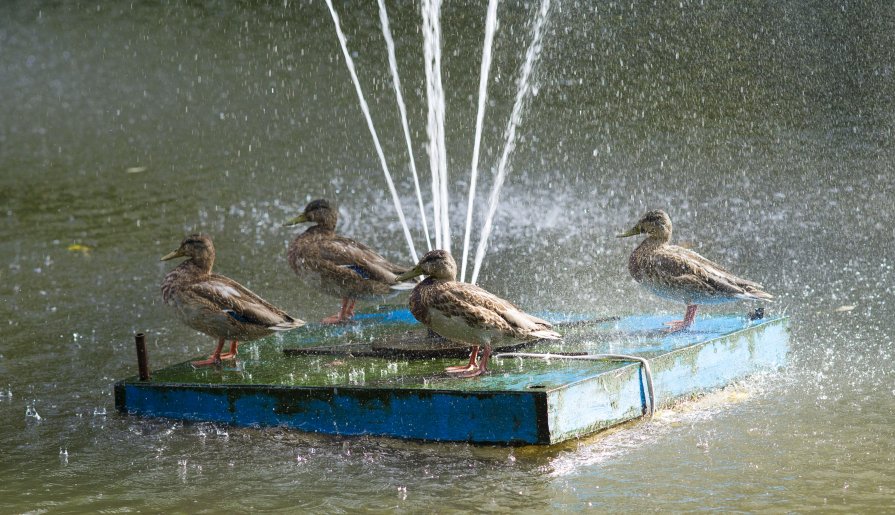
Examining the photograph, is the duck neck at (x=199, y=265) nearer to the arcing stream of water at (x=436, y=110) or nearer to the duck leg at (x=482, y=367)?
the duck leg at (x=482, y=367)

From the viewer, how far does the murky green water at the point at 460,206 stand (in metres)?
5.17

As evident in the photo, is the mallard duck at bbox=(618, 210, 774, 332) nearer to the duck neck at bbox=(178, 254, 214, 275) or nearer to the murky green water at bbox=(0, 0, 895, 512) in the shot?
the murky green water at bbox=(0, 0, 895, 512)

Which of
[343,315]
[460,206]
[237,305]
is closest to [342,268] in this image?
[343,315]

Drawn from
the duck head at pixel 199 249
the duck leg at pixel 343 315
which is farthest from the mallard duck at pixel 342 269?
the duck head at pixel 199 249

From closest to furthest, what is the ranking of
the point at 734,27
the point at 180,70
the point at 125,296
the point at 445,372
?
the point at 445,372 → the point at 125,296 → the point at 734,27 → the point at 180,70

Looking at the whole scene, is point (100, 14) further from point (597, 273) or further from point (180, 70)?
point (597, 273)

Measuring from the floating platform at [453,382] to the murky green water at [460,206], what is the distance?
122 mm

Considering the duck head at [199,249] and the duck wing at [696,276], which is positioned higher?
the duck head at [199,249]

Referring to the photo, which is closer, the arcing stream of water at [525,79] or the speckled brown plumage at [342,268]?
the speckled brown plumage at [342,268]

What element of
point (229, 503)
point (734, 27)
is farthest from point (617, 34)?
point (229, 503)

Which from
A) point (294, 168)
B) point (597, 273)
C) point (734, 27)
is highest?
point (734, 27)

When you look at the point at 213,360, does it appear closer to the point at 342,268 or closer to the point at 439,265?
the point at 342,268

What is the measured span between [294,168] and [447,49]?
3.69 m

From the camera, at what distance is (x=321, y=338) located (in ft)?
24.0
